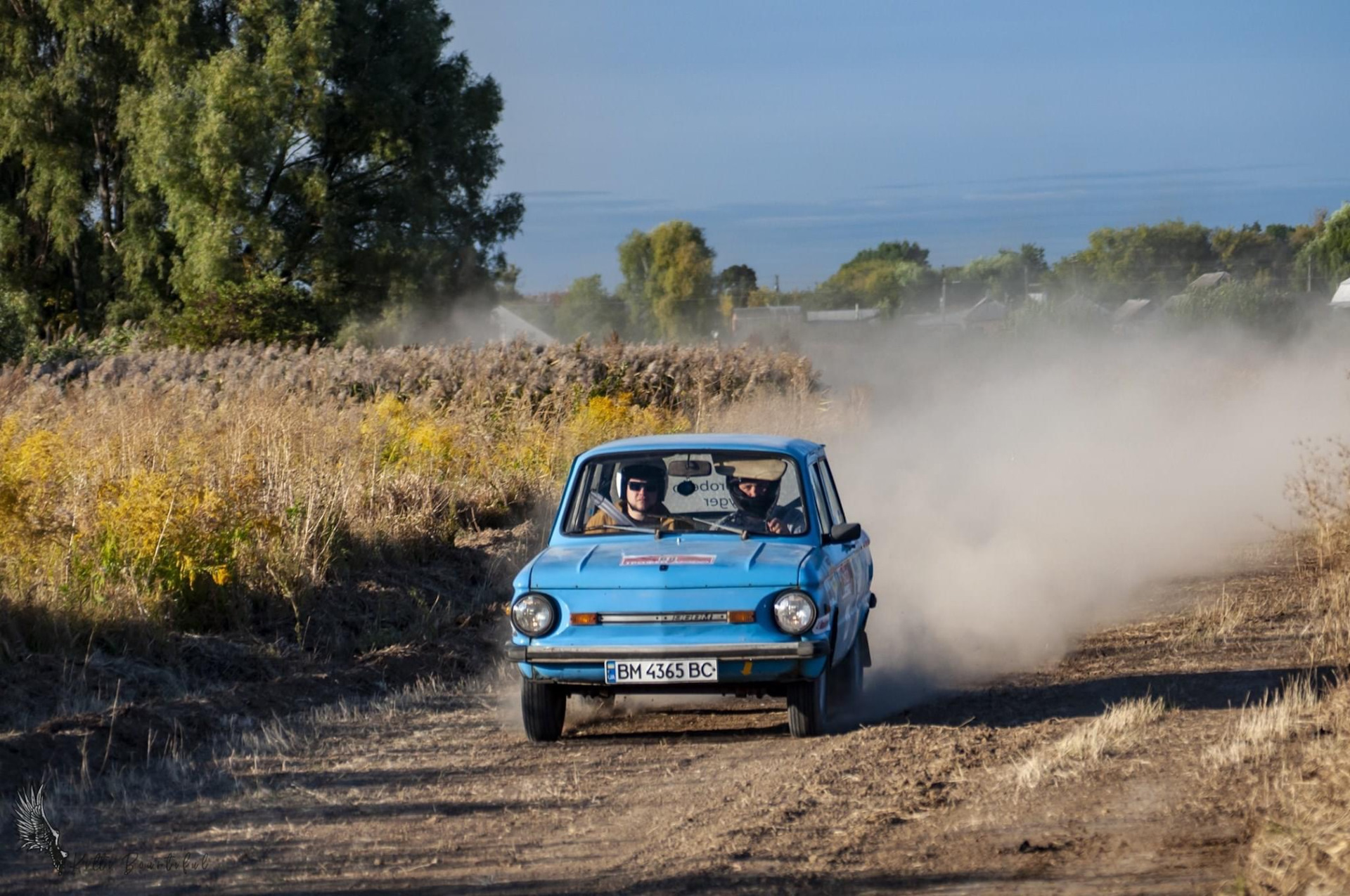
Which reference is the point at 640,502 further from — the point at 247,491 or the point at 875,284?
the point at 875,284

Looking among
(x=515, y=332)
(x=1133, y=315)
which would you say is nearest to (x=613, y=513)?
(x=515, y=332)

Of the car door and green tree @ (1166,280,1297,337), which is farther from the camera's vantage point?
green tree @ (1166,280,1297,337)

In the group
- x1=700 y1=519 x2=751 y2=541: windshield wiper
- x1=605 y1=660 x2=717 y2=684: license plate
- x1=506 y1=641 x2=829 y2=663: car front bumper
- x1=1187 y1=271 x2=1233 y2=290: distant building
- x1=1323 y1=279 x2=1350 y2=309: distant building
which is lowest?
x1=605 y1=660 x2=717 y2=684: license plate

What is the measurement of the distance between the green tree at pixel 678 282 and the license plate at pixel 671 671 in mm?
113569

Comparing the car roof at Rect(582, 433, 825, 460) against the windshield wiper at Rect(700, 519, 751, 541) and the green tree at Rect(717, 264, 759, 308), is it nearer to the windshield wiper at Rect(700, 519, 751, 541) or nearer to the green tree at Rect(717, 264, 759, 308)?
the windshield wiper at Rect(700, 519, 751, 541)

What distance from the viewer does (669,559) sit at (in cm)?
830

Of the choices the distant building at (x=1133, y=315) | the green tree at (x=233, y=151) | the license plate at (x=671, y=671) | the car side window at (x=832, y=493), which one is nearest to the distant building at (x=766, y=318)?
the distant building at (x=1133, y=315)

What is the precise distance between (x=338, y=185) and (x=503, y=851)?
45046 mm

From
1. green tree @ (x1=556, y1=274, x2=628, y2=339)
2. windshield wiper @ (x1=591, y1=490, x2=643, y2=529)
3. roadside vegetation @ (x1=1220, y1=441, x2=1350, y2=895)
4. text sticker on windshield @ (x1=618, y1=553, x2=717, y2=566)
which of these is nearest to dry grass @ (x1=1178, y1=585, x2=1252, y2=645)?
roadside vegetation @ (x1=1220, y1=441, x2=1350, y2=895)

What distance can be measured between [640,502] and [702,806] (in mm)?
2668

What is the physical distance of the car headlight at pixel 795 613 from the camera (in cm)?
800

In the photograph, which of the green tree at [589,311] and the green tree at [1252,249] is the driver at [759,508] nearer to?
the green tree at [1252,249]

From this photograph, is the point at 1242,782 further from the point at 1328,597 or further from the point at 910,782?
the point at 1328,597
